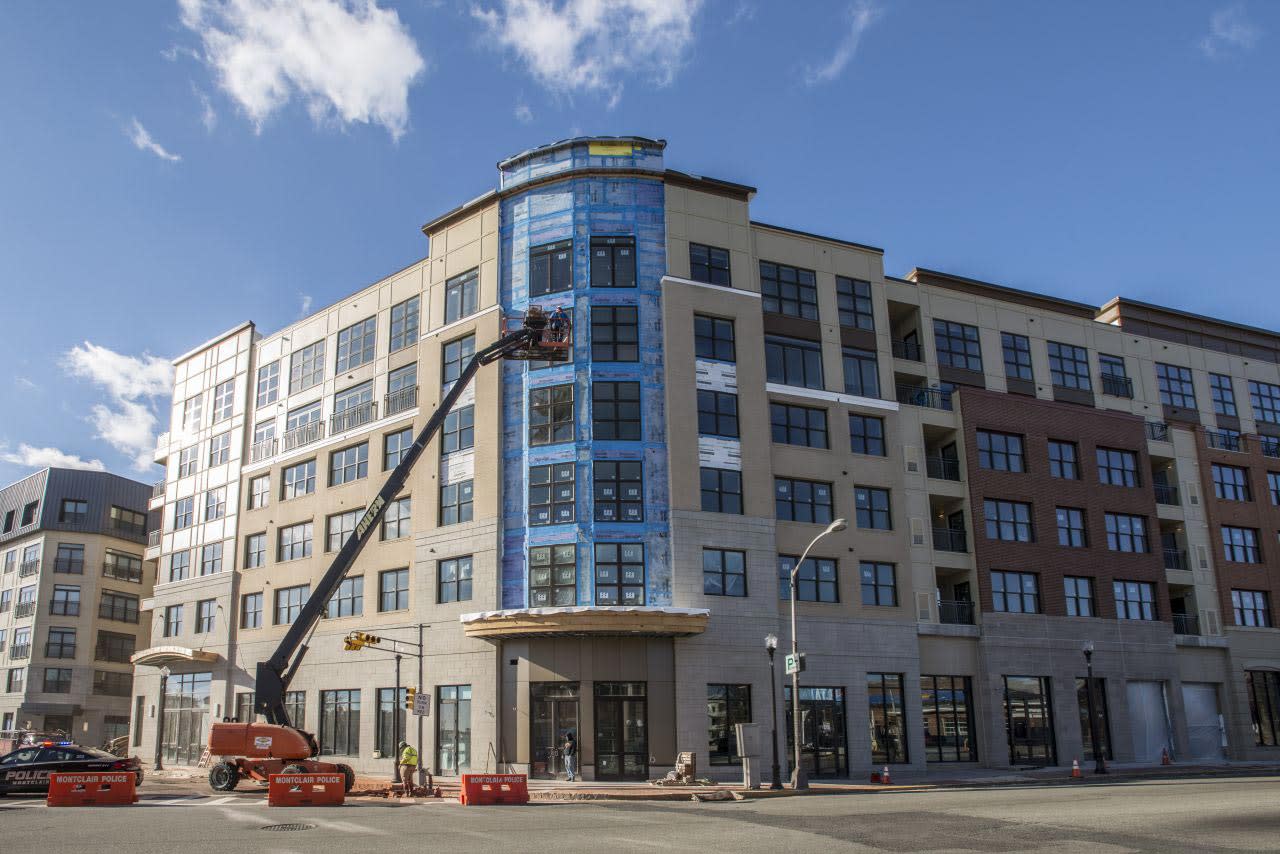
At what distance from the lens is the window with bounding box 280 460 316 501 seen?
5466 centimetres

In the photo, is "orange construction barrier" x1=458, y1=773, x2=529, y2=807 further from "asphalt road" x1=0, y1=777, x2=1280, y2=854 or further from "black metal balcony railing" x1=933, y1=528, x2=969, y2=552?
"black metal balcony railing" x1=933, y1=528, x2=969, y2=552

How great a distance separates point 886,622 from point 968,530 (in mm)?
6507

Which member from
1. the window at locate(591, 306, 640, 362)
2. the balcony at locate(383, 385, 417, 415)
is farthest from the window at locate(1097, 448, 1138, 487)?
the balcony at locate(383, 385, 417, 415)

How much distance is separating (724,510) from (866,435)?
890 cm

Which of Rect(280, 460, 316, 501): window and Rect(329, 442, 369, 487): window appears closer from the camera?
Rect(329, 442, 369, 487): window

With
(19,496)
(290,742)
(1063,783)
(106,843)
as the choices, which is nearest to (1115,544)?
(1063,783)

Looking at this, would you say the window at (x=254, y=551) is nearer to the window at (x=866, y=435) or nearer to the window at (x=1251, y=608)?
the window at (x=866, y=435)

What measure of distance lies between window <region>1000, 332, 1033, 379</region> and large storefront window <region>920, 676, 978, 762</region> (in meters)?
15.9

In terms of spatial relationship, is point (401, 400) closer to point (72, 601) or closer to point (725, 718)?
point (725, 718)

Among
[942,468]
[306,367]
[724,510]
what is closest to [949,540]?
[942,468]

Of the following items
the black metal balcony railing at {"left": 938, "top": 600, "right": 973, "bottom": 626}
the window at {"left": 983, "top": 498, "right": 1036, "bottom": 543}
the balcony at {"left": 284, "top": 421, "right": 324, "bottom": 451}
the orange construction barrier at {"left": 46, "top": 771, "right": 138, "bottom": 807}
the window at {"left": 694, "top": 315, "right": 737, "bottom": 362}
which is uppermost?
the window at {"left": 694, "top": 315, "right": 737, "bottom": 362}

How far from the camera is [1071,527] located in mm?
51156

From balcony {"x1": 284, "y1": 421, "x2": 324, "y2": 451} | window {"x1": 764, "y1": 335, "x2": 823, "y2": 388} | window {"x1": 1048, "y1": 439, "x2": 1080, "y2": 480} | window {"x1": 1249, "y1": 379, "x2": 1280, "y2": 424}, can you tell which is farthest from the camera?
window {"x1": 1249, "y1": 379, "x2": 1280, "y2": 424}

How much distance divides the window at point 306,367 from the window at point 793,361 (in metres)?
24.4
